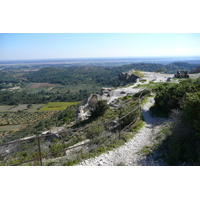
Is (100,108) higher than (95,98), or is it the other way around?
(100,108)

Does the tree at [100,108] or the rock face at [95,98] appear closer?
the tree at [100,108]

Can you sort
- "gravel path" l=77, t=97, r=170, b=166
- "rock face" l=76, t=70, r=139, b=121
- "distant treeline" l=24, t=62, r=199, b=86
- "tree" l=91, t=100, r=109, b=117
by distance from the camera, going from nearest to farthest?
"gravel path" l=77, t=97, r=170, b=166 → "tree" l=91, t=100, r=109, b=117 → "rock face" l=76, t=70, r=139, b=121 → "distant treeline" l=24, t=62, r=199, b=86

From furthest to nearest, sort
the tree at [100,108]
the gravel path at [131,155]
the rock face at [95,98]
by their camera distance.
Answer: the rock face at [95,98] → the tree at [100,108] → the gravel path at [131,155]

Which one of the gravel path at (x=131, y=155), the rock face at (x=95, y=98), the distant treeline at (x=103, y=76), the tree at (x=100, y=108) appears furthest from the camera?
the distant treeline at (x=103, y=76)

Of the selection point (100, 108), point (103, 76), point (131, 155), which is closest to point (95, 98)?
point (100, 108)

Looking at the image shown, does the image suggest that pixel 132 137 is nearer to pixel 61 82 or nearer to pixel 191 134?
pixel 191 134

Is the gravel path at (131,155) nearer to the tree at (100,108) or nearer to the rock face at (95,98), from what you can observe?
the tree at (100,108)

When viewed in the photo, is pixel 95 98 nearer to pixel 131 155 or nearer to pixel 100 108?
pixel 100 108

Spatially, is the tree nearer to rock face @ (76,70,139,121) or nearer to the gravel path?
rock face @ (76,70,139,121)

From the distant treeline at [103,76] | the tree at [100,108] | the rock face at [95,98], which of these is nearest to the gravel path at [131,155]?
the tree at [100,108]

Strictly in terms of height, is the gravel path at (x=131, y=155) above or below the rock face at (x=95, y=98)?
above

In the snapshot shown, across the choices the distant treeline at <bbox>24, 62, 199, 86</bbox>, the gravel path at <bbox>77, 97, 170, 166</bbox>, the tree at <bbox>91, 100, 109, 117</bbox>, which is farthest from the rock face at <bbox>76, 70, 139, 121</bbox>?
the distant treeline at <bbox>24, 62, 199, 86</bbox>

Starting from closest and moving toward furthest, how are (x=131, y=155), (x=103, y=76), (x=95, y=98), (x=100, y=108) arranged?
1. (x=131, y=155)
2. (x=100, y=108)
3. (x=95, y=98)
4. (x=103, y=76)
